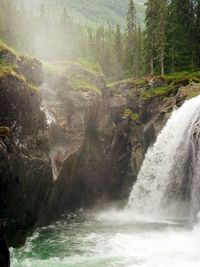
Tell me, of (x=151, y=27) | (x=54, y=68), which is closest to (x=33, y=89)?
(x=54, y=68)

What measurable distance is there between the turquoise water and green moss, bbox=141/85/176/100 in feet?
64.2

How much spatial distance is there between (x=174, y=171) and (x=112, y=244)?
14448 mm

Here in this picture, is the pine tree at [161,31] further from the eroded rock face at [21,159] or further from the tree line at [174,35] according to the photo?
the eroded rock face at [21,159]

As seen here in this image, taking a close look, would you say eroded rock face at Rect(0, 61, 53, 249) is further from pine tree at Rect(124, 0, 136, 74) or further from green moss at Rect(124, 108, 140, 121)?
pine tree at Rect(124, 0, 136, 74)

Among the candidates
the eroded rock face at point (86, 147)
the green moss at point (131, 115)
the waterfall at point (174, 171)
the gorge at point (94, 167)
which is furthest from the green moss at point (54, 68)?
the waterfall at point (174, 171)

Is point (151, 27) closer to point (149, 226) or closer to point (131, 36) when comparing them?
point (131, 36)

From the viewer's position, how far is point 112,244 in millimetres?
30250

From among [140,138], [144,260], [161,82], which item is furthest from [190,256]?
[161,82]

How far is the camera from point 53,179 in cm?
3744

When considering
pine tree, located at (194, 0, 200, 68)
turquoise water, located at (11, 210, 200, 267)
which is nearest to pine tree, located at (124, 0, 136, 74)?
pine tree, located at (194, 0, 200, 68)

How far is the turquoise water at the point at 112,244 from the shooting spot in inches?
1014

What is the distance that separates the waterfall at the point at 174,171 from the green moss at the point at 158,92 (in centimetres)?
721

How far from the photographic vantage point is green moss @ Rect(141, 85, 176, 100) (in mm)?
53034

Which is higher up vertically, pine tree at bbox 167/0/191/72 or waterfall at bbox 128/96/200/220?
pine tree at bbox 167/0/191/72
